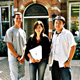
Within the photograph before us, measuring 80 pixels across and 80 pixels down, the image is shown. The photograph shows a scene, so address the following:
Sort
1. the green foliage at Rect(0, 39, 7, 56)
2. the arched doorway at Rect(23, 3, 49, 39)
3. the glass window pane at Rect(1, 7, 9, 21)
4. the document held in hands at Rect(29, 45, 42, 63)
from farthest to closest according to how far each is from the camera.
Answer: the glass window pane at Rect(1, 7, 9, 21)
the green foliage at Rect(0, 39, 7, 56)
the arched doorway at Rect(23, 3, 49, 39)
the document held in hands at Rect(29, 45, 42, 63)

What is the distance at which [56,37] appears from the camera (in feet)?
13.6

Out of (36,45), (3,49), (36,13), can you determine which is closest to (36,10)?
(36,13)

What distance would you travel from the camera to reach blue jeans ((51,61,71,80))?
4.09 meters

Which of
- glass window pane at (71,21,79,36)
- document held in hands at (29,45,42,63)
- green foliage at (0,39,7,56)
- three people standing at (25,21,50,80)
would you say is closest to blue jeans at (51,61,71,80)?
three people standing at (25,21,50,80)

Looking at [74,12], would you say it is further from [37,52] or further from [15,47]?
[37,52]

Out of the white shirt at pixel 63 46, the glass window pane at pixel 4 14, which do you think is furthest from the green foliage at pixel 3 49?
the white shirt at pixel 63 46

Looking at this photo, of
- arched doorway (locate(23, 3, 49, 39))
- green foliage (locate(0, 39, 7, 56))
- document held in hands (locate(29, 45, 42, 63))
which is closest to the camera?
document held in hands (locate(29, 45, 42, 63))

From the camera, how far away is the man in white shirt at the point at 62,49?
158 inches

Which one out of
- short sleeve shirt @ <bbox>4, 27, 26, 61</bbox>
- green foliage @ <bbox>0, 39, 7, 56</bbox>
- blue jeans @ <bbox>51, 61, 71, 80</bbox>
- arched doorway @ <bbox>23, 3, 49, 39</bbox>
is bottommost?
green foliage @ <bbox>0, 39, 7, 56</bbox>

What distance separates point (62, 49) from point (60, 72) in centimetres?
54

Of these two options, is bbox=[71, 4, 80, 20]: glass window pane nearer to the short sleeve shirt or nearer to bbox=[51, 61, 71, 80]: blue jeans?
the short sleeve shirt

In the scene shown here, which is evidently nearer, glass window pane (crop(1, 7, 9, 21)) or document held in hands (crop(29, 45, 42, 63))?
document held in hands (crop(29, 45, 42, 63))

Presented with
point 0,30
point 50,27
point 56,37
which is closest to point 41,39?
point 56,37

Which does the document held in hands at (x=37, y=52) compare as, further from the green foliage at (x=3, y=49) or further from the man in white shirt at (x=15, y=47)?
the green foliage at (x=3, y=49)
